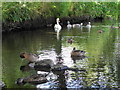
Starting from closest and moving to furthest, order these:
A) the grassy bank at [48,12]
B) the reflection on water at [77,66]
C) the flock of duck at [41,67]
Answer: the reflection on water at [77,66], the flock of duck at [41,67], the grassy bank at [48,12]

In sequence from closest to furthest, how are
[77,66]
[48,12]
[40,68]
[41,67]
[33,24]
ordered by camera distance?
[40,68]
[41,67]
[77,66]
[33,24]
[48,12]

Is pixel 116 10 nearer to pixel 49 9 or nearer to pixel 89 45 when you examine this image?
pixel 49 9

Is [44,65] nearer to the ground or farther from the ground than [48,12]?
nearer to the ground

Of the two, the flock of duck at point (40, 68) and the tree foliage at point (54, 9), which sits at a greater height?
the tree foliage at point (54, 9)

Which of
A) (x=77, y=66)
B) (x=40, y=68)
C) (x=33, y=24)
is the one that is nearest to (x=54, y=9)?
(x=33, y=24)

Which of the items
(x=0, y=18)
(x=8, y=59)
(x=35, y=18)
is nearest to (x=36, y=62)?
(x=8, y=59)

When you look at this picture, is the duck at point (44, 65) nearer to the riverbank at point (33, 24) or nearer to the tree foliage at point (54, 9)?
the tree foliage at point (54, 9)

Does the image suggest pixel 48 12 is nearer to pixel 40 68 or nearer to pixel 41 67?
pixel 41 67

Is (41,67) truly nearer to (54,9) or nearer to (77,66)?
(77,66)

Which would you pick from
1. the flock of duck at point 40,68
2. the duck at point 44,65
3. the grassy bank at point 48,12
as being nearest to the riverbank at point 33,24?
the grassy bank at point 48,12

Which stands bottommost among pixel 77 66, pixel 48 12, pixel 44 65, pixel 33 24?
pixel 77 66

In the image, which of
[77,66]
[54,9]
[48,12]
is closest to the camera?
[77,66]

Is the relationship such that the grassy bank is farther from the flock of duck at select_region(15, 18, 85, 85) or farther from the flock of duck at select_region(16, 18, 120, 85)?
the flock of duck at select_region(15, 18, 85, 85)

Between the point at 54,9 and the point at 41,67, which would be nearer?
the point at 41,67
